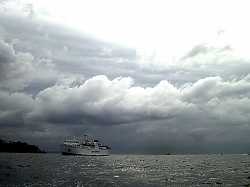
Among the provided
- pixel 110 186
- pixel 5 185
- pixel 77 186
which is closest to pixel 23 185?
pixel 5 185

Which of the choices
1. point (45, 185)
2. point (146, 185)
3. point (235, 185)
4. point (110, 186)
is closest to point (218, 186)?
point (235, 185)

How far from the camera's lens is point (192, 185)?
3514 inches

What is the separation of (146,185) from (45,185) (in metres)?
21.8

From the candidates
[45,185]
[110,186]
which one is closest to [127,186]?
[110,186]

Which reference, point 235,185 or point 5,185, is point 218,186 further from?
point 5,185

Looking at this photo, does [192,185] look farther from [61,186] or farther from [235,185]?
[61,186]

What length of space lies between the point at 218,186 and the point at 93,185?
Answer: 26.5 meters

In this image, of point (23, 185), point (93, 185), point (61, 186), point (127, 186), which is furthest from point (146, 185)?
point (23, 185)

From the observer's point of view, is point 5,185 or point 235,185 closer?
point 5,185

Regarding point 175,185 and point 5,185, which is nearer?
point 5,185

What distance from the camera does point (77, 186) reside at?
85.5m

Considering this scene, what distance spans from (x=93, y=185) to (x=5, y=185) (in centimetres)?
1821

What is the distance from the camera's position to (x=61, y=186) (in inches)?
3351

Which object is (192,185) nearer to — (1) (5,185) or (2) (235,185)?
(2) (235,185)
